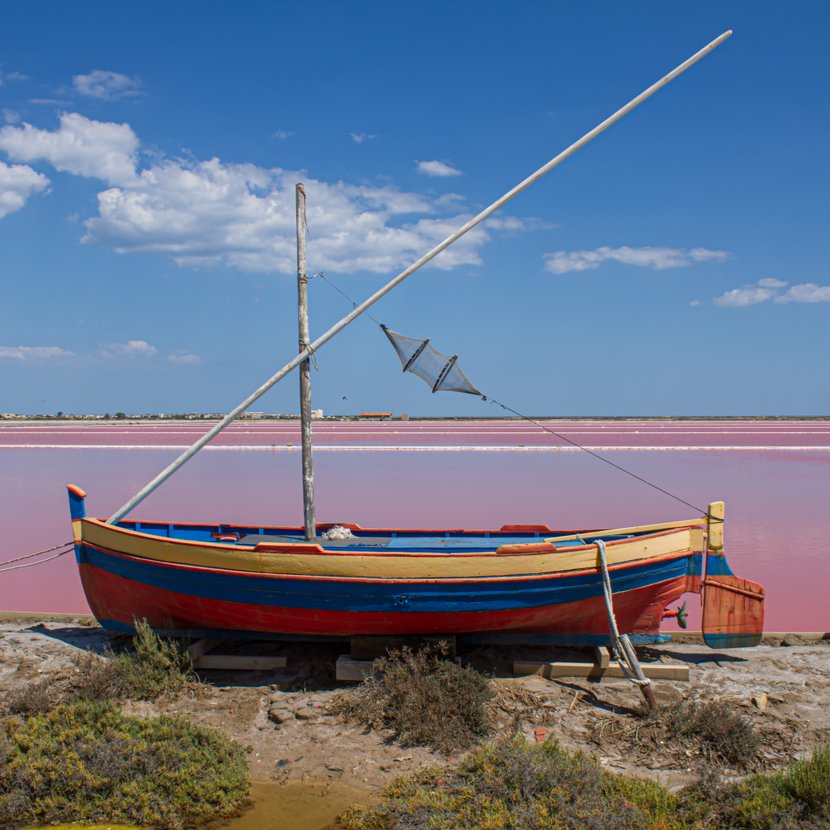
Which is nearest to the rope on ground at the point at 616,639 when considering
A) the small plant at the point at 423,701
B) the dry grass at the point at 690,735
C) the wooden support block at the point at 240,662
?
the dry grass at the point at 690,735

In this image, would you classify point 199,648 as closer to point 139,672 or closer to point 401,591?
point 139,672

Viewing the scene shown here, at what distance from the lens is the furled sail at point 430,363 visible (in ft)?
28.2

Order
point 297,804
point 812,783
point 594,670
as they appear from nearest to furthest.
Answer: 1. point 812,783
2. point 297,804
3. point 594,670

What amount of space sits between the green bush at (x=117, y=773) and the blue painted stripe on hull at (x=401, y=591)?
1524mm

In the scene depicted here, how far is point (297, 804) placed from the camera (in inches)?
204

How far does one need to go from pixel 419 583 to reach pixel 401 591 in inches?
7.2

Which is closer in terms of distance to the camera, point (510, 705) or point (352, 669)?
point (510, 705)

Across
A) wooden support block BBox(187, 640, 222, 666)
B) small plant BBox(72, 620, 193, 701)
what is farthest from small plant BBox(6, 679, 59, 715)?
Result: wooden support block BBox(187, 640, 222, 666)

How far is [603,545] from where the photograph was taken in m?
6.99

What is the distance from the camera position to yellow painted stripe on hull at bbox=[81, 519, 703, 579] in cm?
682

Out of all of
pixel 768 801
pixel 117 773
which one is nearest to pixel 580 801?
pixel 768 801

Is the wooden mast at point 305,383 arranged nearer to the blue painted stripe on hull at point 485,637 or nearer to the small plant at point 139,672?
the blue painted stripe on hull at point 485,637

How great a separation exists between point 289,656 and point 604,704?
313 centimetres

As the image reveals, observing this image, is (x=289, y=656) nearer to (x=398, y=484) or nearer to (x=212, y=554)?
(x=212, y=554)
